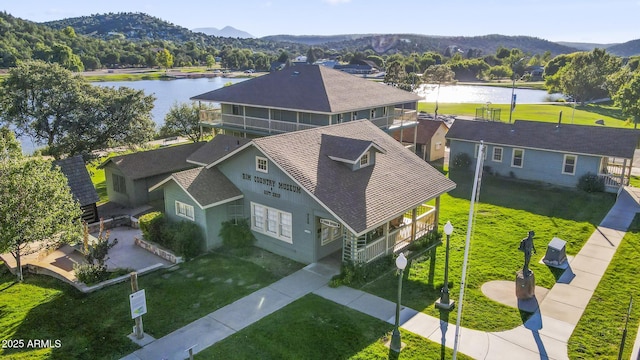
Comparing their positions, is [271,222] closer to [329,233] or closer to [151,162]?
[329,233]

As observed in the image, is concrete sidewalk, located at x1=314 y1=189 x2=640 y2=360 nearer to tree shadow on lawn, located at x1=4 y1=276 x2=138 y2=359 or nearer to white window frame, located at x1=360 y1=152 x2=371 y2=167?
white window frame, located at x1=360 y1=152 x2=371 y2=167

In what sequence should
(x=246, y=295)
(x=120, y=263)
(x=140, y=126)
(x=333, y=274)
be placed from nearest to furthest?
(x=246, y=295) → (x=333, y=274) → (x=120, y=263) → (x=140, y=126)

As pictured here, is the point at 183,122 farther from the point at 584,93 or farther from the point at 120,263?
the point at 584,93

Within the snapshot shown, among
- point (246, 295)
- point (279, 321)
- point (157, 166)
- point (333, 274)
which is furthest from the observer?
point (157, 166)

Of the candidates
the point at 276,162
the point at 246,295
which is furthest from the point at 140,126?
the point at 246,295

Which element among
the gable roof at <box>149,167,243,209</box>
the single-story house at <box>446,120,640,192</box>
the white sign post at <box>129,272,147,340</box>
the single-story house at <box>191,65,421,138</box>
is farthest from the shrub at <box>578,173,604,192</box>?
the white sign post at <box>129,272,147,340</box>

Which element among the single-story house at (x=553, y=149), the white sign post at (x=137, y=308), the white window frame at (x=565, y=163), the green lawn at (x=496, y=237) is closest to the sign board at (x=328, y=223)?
the green lawn at (x=496, y=237)
